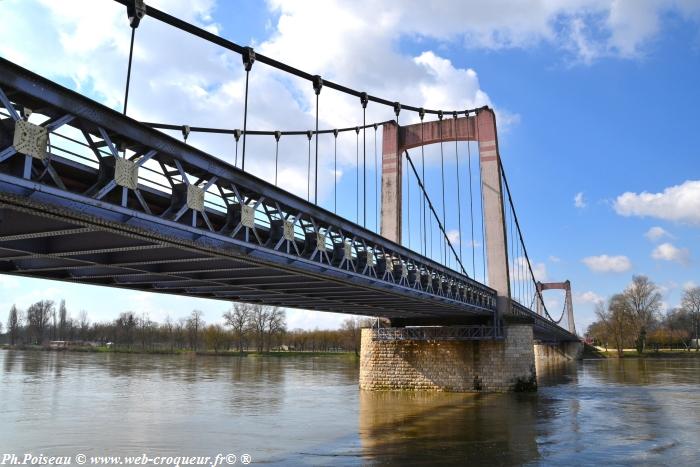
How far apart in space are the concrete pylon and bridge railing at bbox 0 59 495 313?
19256 mm

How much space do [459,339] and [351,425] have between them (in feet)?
44.4

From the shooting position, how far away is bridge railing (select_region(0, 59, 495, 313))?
807cm

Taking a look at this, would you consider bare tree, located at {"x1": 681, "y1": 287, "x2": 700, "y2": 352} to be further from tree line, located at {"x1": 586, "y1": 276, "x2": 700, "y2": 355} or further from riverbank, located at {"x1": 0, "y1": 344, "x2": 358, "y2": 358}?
riverbank, located at {"x1": 0, "y1": 344, "x2": 358, "y2": 358}

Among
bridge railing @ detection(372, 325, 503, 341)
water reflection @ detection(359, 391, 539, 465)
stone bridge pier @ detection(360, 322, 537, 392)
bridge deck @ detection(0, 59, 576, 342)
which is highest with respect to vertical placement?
bridge deck @ detection(0, 59, 576, 342)

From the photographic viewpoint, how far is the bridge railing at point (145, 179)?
8070 mm

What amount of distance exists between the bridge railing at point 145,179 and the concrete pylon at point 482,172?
19256mm

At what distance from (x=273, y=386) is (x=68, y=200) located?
30318 mm

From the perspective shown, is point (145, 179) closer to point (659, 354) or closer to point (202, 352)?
point (202, 352)

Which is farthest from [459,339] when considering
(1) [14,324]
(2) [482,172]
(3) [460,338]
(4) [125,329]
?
(1) [14,324]

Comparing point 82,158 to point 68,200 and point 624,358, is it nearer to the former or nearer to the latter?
point 68,200

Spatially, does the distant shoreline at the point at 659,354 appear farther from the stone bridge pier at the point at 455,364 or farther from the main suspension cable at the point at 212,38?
the main suspension cable at the point at 212,38

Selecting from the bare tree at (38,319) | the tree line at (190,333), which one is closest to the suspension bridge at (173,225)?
the tree line at (190,333)

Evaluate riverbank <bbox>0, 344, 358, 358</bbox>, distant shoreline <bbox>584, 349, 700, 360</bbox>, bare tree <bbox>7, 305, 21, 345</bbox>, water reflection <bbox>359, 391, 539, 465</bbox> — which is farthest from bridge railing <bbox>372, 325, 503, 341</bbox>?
bare tree <bbox>7, 305, 21, 345</bbox>

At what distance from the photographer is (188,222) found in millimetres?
11586
